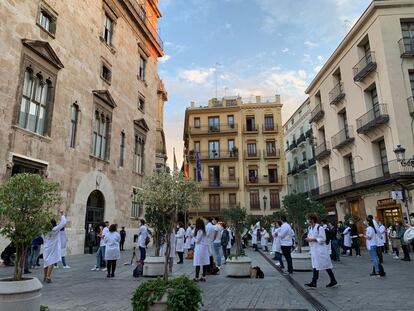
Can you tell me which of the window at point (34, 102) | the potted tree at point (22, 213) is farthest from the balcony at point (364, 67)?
the potted tree at point (22, 213)

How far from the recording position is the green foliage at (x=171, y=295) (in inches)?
192

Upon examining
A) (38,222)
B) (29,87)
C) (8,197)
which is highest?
(29,87)

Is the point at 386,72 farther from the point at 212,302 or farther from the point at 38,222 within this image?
the point at 38,222

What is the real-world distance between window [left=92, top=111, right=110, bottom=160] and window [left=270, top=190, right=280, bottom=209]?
93.3 ft

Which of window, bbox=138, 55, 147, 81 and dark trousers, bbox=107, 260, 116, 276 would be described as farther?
window, bbox=138, 55, 147, 81

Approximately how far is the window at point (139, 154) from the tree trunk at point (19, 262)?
2042 centimetres

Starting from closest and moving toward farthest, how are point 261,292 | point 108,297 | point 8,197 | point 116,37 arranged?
point 8,197 < point 108,297 < point 261,292 < point 116,37

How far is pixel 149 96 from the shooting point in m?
29.8

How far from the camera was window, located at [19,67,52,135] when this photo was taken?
15.0 m

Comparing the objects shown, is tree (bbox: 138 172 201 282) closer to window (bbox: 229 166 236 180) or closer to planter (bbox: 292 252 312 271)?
planter (bbox: 292 252 312 271)

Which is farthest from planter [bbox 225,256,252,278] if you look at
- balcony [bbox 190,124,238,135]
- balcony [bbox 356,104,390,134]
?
balcony [bbox 190,124,238,135]

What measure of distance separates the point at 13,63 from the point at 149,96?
52.5ft

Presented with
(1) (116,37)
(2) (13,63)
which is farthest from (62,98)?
(1) (116,37)

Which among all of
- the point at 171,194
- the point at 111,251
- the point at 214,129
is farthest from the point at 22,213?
the point at 214,129
